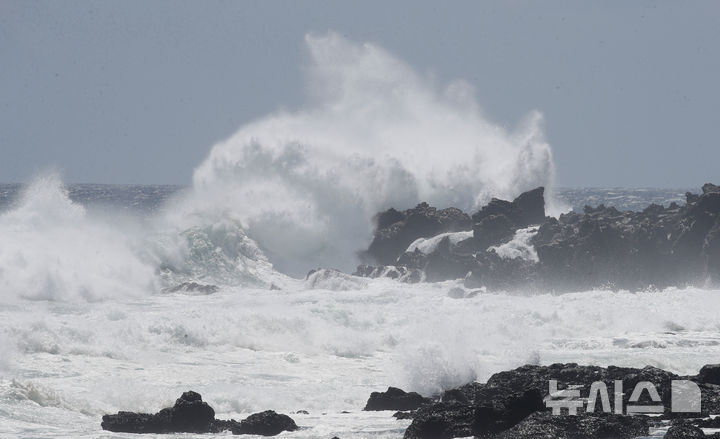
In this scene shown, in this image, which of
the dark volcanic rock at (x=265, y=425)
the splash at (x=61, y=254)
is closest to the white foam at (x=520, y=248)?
the splash at (x=61, y=254)

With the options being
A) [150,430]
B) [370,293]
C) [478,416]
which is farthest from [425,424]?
[370,293]

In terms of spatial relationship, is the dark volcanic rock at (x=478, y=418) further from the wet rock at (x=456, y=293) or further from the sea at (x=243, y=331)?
the wet rock at (x=456, y=293)

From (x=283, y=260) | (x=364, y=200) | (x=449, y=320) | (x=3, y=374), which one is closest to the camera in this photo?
(x=3, y=374)

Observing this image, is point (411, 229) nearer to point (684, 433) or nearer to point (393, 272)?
point (393, 272)

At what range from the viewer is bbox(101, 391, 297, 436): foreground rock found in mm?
20766

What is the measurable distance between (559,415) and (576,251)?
35.2 meters

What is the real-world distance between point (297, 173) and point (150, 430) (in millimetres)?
51612

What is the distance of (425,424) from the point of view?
19.6 metres

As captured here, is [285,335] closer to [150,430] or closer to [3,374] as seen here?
[3,374]

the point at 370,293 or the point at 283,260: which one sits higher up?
the point at 283,260

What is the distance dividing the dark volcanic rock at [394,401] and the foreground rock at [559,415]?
2.72 feet

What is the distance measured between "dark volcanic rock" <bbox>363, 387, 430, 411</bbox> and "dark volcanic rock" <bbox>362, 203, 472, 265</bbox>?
38.9 m

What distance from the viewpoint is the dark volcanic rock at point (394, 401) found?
23.3 meters

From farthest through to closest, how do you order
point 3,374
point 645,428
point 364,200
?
1. point 364,200
2. point 3,374
3. point 645,428
